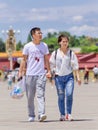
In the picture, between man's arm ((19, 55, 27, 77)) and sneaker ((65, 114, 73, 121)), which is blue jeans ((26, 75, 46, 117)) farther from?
sneaker ((65, 114, 73, 121))

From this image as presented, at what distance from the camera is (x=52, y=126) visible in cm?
1142

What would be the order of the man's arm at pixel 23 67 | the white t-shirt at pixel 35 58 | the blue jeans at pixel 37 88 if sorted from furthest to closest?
the man's arm at pixel 23 67 < the white t-shirt at pixel 35 58 < the blue jeans at pixel 37 88

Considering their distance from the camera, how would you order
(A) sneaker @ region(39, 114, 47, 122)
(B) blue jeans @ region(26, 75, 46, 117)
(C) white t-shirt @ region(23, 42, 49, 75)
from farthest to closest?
(C) white t-shirt @ region(23, 42, 49, 75), (B) blue jeans @ region(26, 75, 46, 117), (A) sneaker @ region(39, 114, 47, 122)

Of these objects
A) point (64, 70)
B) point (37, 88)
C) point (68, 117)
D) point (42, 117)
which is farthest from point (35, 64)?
point (68, 117)

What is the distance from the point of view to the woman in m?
12.6

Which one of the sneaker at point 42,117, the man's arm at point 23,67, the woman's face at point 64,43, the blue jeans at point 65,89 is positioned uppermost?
the woman's face at point 64,43

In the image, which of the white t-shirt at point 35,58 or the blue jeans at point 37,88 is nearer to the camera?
the blue jeans at point 37,88

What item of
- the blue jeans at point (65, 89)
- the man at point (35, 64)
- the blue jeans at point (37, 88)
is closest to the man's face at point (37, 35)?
the man at point (35, 64)

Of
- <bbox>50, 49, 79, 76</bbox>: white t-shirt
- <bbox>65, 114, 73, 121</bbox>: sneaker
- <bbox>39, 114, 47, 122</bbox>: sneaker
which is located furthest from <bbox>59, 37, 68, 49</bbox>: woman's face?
<bbox>39, 114, 47, 122</bbox>: sneaker

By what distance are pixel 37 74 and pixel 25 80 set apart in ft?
0.97

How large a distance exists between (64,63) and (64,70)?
0.16m

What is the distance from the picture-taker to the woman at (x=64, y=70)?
1258 cm

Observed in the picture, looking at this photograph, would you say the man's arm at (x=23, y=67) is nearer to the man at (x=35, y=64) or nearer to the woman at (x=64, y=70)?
the man at (x=35, y=64)

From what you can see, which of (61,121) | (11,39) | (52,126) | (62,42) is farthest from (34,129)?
(11,39)
